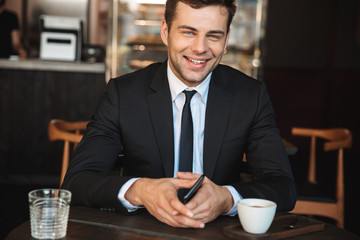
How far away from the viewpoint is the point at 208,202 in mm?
1143

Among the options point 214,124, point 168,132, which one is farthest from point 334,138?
point 168,132

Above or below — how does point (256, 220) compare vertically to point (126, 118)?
below

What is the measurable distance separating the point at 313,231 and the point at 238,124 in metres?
0.55

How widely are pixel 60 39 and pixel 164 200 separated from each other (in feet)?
11.0

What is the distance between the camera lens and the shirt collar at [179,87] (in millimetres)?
1609

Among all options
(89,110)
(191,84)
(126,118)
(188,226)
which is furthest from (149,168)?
(89,110)

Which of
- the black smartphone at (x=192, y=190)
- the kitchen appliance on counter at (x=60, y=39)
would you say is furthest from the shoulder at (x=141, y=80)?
the kitchen appliance on counter at (x=60, y=39)

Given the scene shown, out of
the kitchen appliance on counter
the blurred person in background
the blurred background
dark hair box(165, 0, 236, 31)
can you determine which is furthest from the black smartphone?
the blurred person in background

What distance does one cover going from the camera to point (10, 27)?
4.92m

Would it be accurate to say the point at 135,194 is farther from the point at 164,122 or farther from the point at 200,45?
the point at 200,45

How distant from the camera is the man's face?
1513mm

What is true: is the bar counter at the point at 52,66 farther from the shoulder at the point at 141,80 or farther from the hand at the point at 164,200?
the hand at the point at 164,200

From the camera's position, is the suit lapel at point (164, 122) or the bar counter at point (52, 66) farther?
the bar counter at point (52, 66)

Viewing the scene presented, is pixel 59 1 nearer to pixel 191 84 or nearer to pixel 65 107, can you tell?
pixel 65 107
